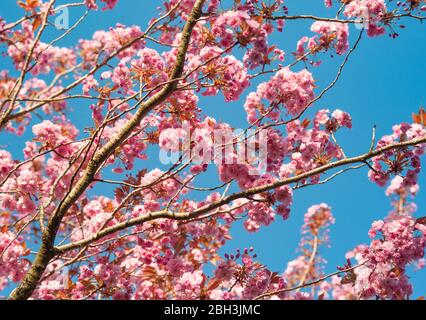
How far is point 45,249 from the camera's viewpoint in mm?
3895

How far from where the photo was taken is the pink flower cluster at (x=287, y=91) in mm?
3812

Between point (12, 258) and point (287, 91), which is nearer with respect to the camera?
point (287, 91)

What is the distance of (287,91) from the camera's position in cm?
380

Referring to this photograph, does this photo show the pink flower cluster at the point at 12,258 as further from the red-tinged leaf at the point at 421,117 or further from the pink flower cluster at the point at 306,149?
the red-tinged leaf at the point at 421,117

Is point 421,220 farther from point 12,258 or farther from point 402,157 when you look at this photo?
point 12,258

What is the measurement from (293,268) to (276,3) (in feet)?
28.0

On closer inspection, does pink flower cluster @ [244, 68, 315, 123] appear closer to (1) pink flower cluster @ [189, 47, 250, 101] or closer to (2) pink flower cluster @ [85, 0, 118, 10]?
(1) pink flower cluster @ [189, 47, 250, 101]

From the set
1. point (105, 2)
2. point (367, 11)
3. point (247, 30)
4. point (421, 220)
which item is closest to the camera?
point (247, 30)

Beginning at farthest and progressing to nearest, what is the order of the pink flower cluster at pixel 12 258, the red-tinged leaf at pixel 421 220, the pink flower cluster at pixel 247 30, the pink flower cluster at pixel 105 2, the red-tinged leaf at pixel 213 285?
the pink flower cluster at pixel 105 2 < the pink flower cluster at pixel 12 258 < the red-tinged leaf at pixel 421 220 < the red-tinged leaf at pixel 213 285 < the pink flower cluster at pixel 247 30

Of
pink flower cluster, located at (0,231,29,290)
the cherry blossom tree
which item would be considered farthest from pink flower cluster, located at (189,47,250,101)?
pink flower cluster, located at (0,231,29,290)

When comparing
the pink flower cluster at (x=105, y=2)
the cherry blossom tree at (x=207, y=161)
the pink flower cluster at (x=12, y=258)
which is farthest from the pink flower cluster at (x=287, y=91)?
the pink flower cluster at (x=12, y=258)

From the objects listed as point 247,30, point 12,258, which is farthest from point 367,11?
point 12,258
